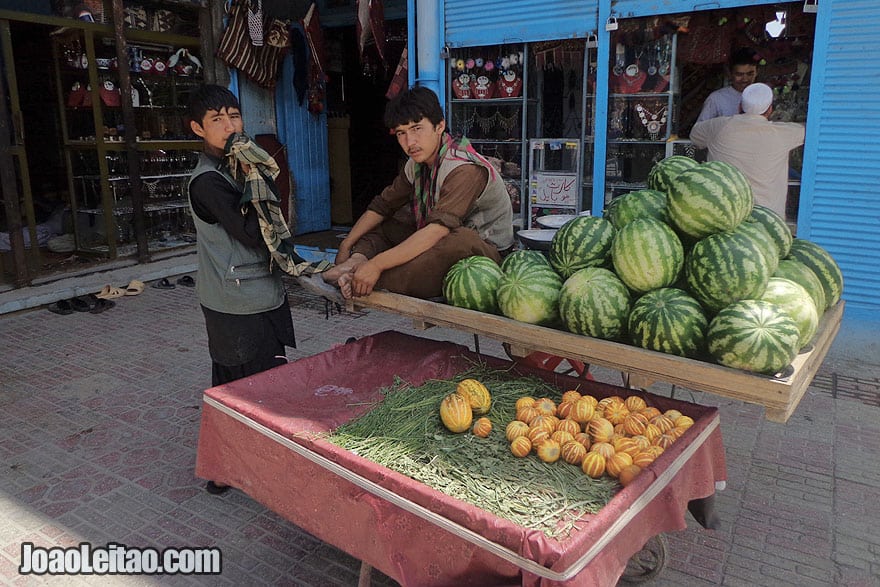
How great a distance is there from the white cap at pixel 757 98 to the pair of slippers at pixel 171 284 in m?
6.23

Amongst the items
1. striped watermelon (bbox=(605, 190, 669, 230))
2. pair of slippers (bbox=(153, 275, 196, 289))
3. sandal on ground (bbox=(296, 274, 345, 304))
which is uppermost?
striped watermelon (bbox=(605, 190, 669, 230))

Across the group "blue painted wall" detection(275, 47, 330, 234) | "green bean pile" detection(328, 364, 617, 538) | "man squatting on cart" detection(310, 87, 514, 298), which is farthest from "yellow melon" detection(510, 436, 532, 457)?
"blue painted wall" detection(275, 47, 330, 234)

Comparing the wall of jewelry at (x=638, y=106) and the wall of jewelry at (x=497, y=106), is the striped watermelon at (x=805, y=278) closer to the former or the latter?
the wall of jewelry at (x=638, y=106)

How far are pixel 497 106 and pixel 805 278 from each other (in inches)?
216

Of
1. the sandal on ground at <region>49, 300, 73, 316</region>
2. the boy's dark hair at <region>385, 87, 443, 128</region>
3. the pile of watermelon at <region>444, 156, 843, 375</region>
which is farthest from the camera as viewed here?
the sandal on ground at <region>49, 300, 73, 316</region>

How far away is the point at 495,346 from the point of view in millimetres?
5648

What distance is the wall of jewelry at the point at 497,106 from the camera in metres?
7.08

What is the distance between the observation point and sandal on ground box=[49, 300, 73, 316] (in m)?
6.69

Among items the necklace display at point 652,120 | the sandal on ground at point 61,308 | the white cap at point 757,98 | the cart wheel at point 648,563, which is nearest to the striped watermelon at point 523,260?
the cart wheel at point 648,563

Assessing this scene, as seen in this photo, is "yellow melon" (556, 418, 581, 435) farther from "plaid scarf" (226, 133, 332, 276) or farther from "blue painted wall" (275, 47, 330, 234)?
"blue painted wall" (275, 47, 330, 234)

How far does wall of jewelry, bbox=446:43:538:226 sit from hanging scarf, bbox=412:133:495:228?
4220 mm

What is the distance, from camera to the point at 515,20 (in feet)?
21.5

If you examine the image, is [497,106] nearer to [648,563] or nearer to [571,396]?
[571,396]

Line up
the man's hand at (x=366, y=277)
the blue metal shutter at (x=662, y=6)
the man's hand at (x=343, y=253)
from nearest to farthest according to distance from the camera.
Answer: the man's hand at (x=366, y=277)
the man's hand at (x=343, y=253)
the blue metal shutter at (x=662, y=6)
